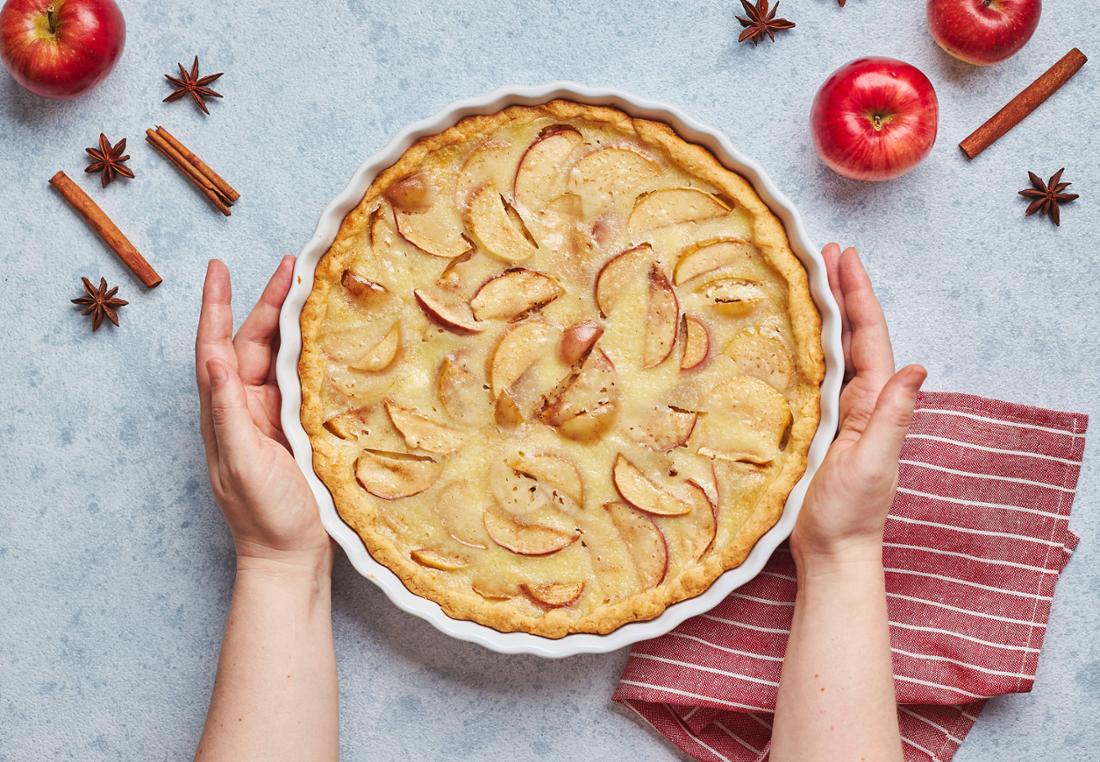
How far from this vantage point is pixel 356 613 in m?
2.57

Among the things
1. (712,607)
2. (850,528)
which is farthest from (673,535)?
(850,528)

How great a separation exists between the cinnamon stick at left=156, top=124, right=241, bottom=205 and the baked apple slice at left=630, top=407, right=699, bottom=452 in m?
1.25

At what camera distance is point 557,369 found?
231 cm

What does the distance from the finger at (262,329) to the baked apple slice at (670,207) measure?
868 millimetres

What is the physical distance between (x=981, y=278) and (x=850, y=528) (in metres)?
0.85

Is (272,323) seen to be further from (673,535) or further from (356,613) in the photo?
(673,535)

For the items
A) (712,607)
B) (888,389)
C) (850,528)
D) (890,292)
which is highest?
(890,292)

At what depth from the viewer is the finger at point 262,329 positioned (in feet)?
7.87

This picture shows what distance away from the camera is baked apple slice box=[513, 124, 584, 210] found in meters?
2.34

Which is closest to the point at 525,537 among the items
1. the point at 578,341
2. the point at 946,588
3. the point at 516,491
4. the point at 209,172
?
the point at 516,491

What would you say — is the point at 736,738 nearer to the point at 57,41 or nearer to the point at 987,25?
the point at 987,25

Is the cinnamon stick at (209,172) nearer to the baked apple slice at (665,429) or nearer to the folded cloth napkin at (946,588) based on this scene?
the baked apple slice at (665,429)

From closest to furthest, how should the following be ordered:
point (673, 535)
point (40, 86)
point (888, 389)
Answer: point (888, 389)
point (673, 535)
point (40, 86)

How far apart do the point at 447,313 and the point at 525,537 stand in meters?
0.57
